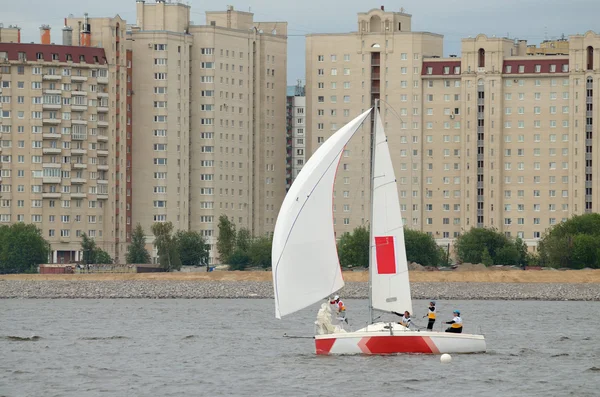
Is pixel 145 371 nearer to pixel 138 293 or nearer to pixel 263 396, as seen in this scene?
pixel 263 396

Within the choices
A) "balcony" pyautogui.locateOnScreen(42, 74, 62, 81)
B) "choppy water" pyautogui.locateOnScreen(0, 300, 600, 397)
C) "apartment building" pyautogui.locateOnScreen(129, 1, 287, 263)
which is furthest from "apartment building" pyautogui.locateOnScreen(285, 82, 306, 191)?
"choppy water" pyautogui.locateOnScreen(0, 300, 600, 397)

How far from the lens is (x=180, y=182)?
567 feet

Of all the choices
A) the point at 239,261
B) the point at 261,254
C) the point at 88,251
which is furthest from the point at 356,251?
the point at 88,251

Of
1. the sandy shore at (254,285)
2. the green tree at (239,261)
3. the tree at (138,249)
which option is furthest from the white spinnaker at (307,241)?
the tree at (138,249)

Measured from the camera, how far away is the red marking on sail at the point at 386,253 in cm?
5212

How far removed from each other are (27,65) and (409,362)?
4491 inches

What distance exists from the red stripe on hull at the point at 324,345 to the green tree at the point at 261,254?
95884 mm

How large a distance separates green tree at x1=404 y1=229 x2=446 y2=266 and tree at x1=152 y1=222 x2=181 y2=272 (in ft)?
76.7

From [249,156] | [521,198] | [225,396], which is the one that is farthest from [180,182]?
[225,396]

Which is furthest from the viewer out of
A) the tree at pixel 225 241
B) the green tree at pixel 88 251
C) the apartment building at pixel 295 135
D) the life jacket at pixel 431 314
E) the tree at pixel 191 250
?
the apartment building at pixel 295 135

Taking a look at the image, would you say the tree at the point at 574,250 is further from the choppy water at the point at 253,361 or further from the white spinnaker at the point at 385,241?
the white spinnaker at the point at 385,241

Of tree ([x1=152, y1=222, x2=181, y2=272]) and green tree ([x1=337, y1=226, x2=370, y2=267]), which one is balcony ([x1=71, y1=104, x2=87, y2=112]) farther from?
green tree ([x1=337, y1=226, x2=370, y2=267])

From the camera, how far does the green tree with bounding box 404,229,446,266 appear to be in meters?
146

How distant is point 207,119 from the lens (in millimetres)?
174250
